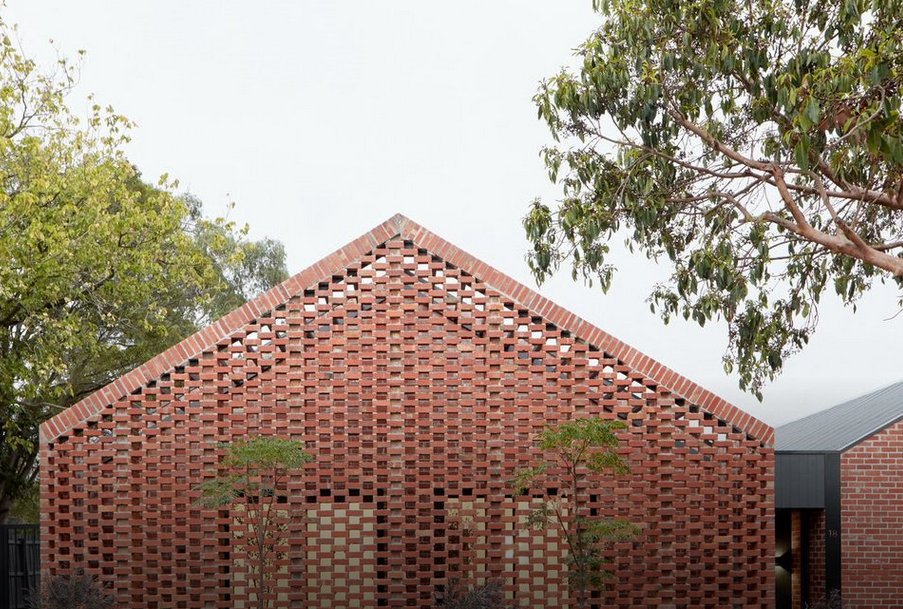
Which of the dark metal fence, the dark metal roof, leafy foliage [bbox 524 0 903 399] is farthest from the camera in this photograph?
the dark metal fence

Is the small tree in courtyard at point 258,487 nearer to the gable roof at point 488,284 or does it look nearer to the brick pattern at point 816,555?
the gable roof at point 488,284

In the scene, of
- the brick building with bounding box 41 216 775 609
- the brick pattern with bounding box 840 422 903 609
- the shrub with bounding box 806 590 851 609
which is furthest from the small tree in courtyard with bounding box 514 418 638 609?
the brick pattern with bounding box 840 422 903 609

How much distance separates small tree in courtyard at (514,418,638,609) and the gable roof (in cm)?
97

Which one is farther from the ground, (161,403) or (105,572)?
(161,403)

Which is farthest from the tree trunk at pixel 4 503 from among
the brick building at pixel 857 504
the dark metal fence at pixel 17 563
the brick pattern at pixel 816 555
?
the brick pattern at pixel 816 555

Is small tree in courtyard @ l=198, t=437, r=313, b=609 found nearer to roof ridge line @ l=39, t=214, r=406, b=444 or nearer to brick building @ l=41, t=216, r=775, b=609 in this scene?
brick building @ l=41, t=216, r=775, b=609

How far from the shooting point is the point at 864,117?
855 cm

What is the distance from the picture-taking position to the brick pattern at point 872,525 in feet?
46.0

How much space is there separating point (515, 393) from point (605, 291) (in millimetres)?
1621

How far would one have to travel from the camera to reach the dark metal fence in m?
16.4

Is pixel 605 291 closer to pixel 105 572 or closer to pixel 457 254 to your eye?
pixel 457 254

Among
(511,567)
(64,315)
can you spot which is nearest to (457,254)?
(511,567)

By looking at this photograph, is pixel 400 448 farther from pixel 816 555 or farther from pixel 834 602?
pixel 816 555

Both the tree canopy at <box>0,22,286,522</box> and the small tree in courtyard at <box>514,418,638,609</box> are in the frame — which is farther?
the tree canopy at <box>0,22,286,522</box>
